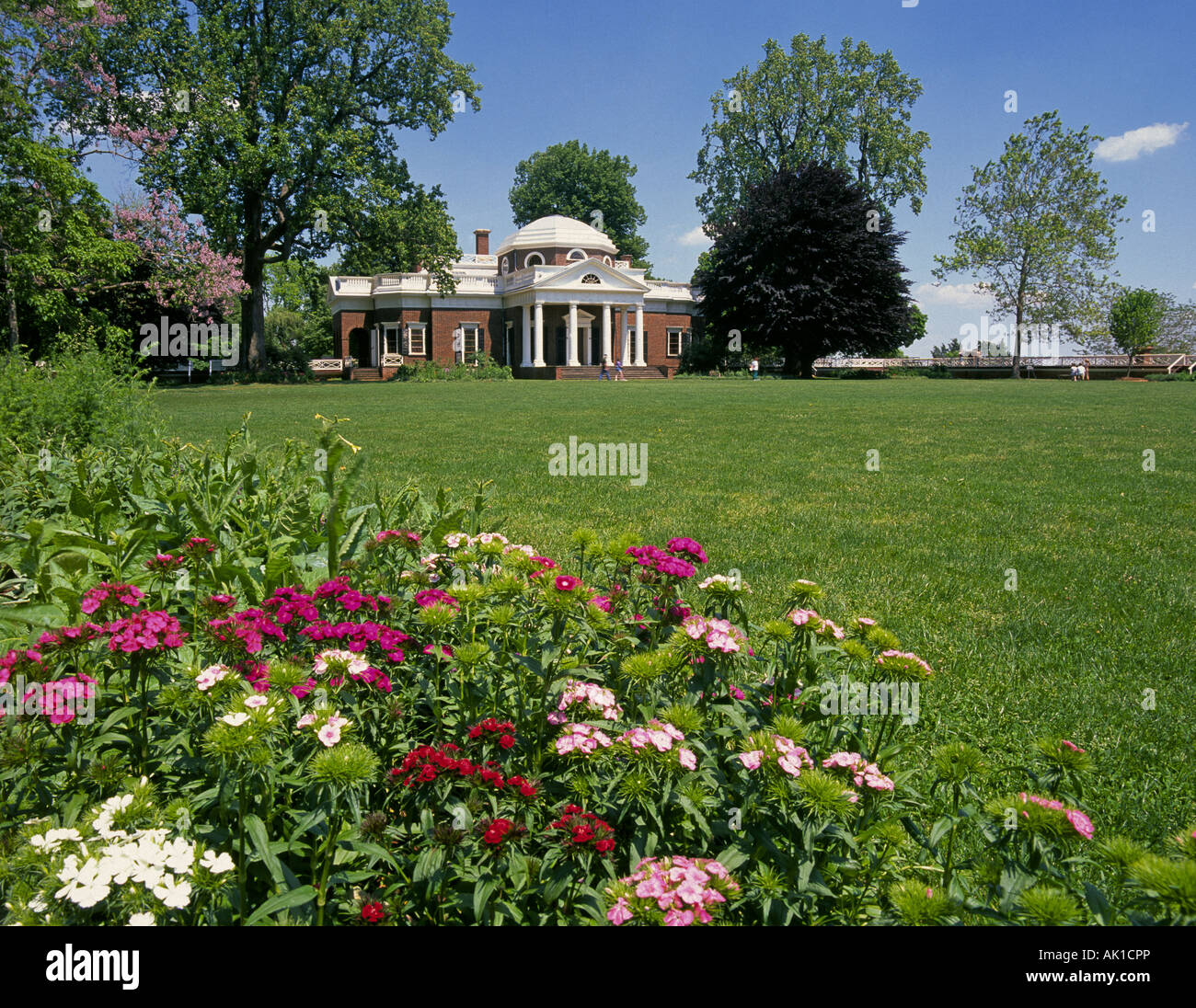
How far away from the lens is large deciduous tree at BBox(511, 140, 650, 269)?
68.6 meters

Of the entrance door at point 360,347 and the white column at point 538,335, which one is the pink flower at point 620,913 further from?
the entrance door at point 360,347

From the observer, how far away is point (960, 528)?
6.34 meters

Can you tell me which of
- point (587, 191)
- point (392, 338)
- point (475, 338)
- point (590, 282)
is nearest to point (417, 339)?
point (392, 338)

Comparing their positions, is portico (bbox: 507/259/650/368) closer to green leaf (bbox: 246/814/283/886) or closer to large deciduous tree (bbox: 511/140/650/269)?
large deciduous tree (bbox: 511/140/650/269)

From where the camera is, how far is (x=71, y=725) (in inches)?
78.5

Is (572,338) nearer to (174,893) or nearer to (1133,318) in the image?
(1133,318)

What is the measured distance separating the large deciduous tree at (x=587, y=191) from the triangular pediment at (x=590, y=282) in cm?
2467

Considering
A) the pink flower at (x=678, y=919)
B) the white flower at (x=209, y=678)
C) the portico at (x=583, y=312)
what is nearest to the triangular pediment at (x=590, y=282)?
the portico at (x=583, y=312)

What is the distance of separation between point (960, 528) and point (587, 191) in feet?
224

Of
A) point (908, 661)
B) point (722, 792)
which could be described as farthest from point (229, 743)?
point (908, 661)

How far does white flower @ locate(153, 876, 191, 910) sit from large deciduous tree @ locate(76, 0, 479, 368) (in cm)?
3043

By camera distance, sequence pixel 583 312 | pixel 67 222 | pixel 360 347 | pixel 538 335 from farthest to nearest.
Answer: pixel 583 312
pixel 360 347
pixel 538 335
pixel 67 222

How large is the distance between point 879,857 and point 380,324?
45889 mm
